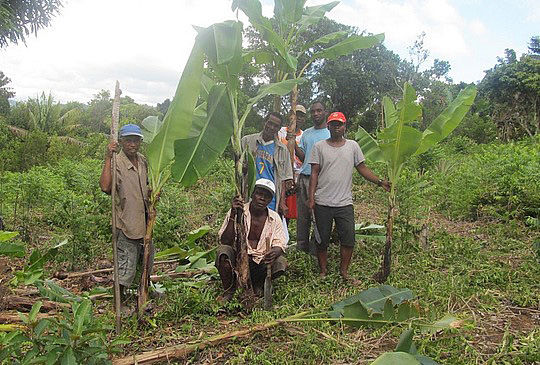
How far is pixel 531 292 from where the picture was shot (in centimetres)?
429

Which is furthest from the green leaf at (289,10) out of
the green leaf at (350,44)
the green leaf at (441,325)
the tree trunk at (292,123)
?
the green leaf at (441,325)

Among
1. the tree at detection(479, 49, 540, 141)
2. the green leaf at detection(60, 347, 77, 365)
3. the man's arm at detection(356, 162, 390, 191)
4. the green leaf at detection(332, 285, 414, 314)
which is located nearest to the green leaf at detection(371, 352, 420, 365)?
the green leaf at detection(332, 285, 414, 314)

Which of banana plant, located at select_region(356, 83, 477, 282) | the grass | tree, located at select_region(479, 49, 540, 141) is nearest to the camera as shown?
the grass

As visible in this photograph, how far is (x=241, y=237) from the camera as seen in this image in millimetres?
4004

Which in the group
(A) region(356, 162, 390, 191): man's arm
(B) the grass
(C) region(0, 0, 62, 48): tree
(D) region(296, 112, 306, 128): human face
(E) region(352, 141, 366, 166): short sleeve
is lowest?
(B) the grass

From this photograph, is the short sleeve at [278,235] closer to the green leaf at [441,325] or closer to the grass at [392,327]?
the grass at [392,327]

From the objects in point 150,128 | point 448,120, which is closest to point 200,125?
point 150,128

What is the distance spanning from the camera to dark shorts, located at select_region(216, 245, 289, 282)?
161 inches

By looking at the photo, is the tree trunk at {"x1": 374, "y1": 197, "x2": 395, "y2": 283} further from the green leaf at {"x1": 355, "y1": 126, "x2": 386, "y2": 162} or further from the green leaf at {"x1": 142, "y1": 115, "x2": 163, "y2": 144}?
the green leaf at {"x1": 142, "y1": 115, "x2": 163, "y2": 144}

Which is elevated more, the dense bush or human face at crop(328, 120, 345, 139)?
human face at crop(328, 120, 345, 139)

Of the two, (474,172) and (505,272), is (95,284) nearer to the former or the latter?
(505,272)

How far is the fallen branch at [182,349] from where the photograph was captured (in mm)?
2910

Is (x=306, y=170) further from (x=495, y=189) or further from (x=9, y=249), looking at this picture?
(x=495, y=189)

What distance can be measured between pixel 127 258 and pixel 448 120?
325 cm
